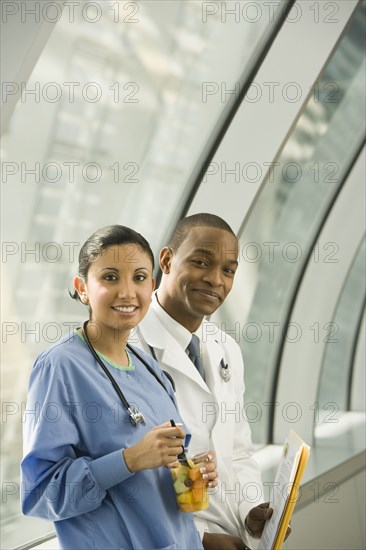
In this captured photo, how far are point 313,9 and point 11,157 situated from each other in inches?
85.5

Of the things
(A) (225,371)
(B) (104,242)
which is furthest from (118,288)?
(A) (225,371)

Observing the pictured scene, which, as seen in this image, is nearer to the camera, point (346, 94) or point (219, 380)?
point (219, 380)

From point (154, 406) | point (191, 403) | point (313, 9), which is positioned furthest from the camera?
point (313, 9)

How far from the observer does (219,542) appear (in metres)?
2.62

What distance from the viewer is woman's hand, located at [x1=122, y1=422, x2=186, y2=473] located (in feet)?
6.49

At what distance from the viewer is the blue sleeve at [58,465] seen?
195cm

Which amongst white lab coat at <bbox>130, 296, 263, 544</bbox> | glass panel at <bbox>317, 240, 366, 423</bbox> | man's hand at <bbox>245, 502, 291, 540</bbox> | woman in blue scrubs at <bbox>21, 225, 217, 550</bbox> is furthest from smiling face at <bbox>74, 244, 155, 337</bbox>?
glass panel at <bbox>317, 240, 366, 423</bbox>

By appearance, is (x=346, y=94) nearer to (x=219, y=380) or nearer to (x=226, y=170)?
(x=226, y=170)

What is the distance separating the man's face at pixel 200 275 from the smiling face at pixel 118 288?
593mm

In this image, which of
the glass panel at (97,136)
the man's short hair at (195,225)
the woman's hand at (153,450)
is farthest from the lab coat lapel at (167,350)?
the glass panel at (97,136)

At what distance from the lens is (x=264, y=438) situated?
683 cm

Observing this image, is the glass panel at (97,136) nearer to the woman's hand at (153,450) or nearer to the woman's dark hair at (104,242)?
the woman's dark hair at (104,242)

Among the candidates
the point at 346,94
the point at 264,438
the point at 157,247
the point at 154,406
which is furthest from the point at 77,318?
the point at 346,94

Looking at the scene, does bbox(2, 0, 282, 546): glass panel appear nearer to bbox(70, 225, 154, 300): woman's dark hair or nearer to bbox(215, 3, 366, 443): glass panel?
bbox(70, 225, 154, 300): woman's dark hair
